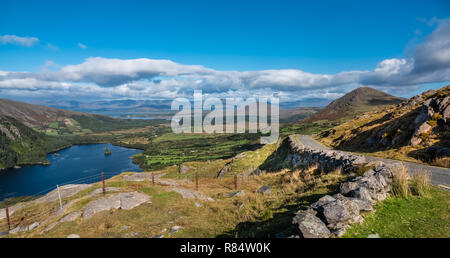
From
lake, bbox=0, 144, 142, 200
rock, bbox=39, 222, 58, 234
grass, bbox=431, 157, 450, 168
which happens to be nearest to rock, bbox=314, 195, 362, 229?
rock, bbox=39, 222, 58, 234

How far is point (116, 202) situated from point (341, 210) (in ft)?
54.8

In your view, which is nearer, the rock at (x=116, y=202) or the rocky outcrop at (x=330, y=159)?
the rock at (x=116, y=202)

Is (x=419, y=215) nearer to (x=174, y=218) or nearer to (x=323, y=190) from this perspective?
(x=323, y=190)

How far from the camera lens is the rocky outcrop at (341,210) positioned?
26.2ft

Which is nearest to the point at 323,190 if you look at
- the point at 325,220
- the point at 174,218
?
the point at 325,220

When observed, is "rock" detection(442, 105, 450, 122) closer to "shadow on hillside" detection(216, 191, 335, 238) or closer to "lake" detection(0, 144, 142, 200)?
"shadow on hillside" detection(216, 191, 335, 238)

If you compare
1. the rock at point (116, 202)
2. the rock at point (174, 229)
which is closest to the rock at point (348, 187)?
the rock at point (174, 229)

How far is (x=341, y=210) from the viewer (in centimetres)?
875

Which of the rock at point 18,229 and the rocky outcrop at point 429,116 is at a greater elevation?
the rocky outcrop at point 429,116

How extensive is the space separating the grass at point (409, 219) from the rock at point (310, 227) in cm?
84

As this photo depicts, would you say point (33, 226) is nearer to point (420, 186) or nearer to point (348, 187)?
point (348, 187)

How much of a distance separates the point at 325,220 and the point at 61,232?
1608cm

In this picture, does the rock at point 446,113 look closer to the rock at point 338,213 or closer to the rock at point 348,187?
the rock at point 348,187

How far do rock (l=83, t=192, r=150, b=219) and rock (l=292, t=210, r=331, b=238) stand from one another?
14.0m
